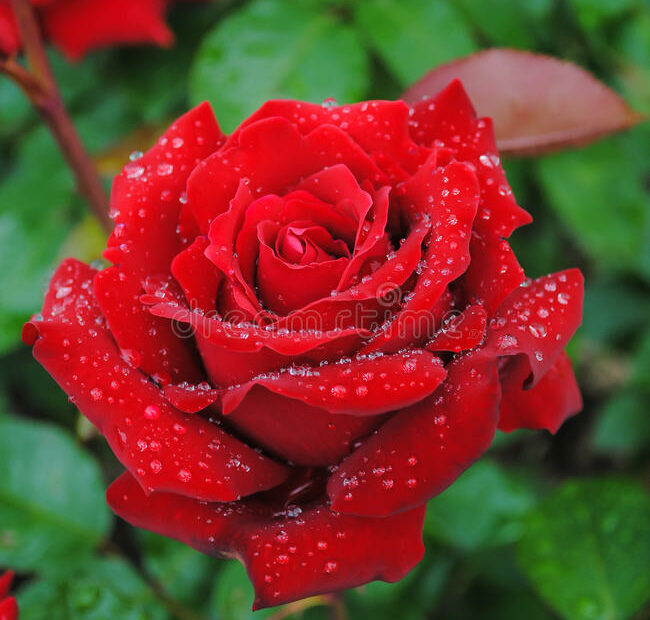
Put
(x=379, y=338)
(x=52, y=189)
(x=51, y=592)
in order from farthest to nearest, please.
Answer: (x=52, y=189) → (x=51, y=592) → (x=379, y=338)

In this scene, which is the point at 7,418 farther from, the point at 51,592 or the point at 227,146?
the point at 227,146

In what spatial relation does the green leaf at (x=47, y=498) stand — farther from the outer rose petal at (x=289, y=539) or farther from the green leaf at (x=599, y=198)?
the green leaf at (x=599, y=198)

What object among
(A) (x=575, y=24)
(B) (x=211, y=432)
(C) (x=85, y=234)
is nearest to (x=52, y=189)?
(C) (x=85, y=234)

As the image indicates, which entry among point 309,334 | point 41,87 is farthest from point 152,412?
point 41,87

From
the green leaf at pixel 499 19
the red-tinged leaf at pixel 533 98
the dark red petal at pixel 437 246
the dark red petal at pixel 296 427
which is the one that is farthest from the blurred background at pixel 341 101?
the dark red petal at pixel 437 246

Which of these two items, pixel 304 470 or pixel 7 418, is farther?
pixel 7 418

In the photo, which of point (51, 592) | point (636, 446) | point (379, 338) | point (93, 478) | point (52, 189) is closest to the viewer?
point (379, 338)

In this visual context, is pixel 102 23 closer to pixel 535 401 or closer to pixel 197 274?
pixel 197 274
